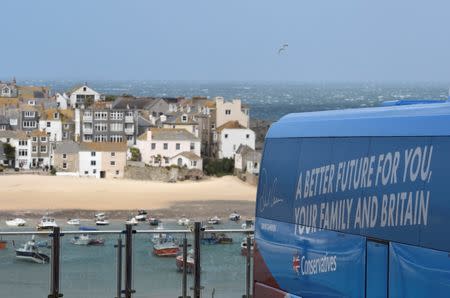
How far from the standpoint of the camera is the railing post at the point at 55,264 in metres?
10.7

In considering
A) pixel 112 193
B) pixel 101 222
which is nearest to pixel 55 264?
pixel 101 222

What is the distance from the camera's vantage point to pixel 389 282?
730 centimetres

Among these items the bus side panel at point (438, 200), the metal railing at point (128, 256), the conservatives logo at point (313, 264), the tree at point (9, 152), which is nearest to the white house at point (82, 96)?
the tree at point (9, 152)

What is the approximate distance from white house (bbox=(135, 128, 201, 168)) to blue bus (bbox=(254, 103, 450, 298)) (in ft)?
198

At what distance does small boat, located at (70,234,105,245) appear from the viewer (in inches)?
416

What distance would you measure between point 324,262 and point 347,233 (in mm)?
411

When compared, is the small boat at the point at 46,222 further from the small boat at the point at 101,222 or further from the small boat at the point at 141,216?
the small boat at the point at 141,216

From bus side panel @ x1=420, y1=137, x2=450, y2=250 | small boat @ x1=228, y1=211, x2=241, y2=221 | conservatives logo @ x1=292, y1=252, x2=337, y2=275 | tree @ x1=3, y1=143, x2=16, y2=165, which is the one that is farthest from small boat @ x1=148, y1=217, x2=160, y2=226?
bus side panel @ x1=420, y1=137, x2=450, y2=250

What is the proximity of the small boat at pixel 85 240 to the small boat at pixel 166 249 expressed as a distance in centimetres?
48

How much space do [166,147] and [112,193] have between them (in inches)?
332

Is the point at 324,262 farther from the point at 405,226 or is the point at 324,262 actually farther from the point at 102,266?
the point at 102,266

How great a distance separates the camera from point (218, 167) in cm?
7056

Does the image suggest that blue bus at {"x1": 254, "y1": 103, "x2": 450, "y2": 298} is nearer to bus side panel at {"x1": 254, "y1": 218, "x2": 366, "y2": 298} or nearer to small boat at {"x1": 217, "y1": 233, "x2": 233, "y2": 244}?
bus side panel at {"x1": 254, "y1": 218, "x2": 366, "y2": 298}

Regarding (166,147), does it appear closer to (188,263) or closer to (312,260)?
(188,263)
